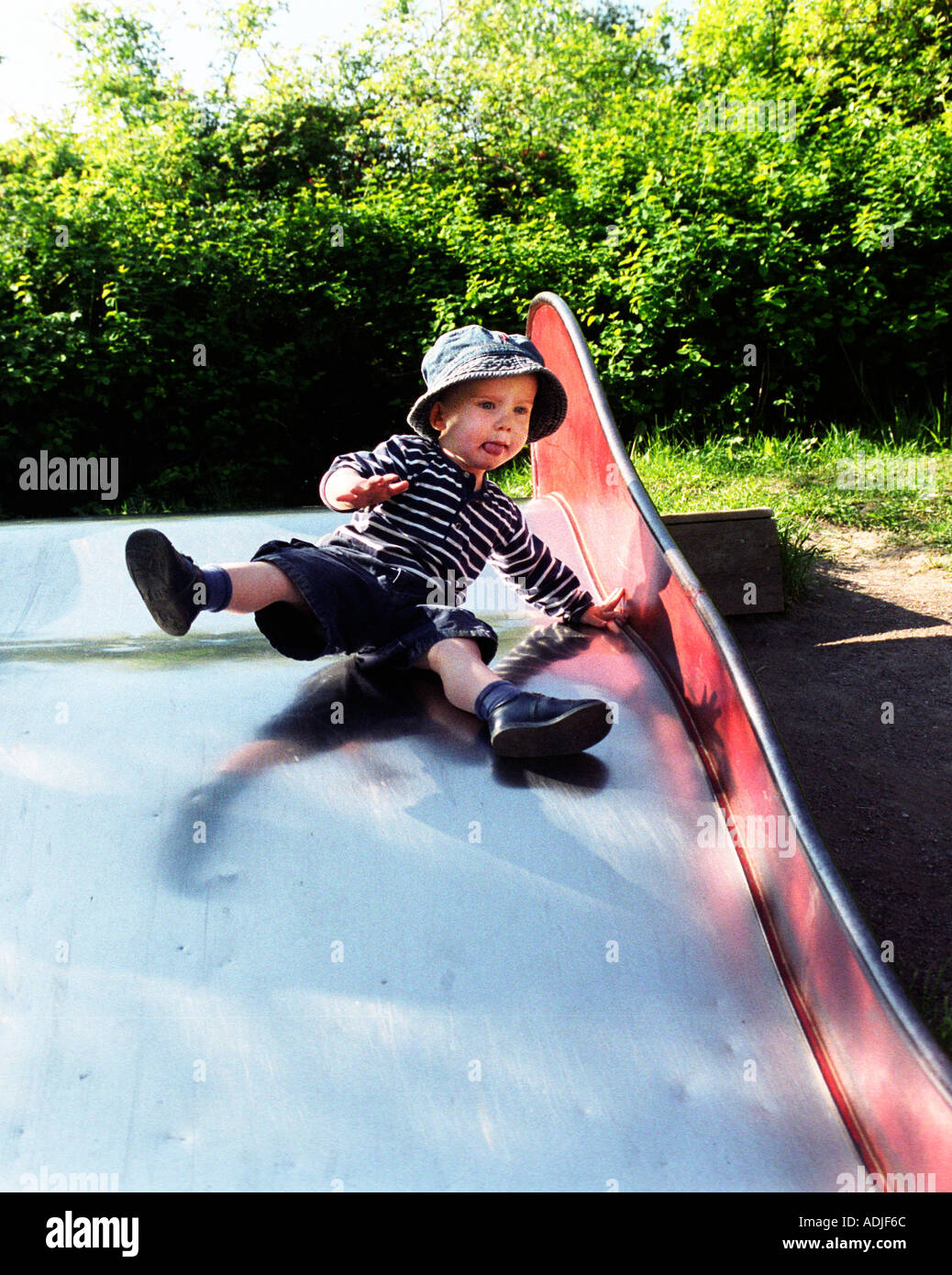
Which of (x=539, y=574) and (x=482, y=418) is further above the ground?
(x=482, y=418)

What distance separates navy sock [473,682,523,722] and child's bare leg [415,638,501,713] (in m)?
0.02

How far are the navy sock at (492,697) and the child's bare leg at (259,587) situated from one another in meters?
0.49

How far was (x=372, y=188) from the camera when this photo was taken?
802cm

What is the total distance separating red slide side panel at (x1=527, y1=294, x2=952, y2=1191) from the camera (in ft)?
4.08

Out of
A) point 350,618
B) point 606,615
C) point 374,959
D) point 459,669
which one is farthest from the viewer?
point 606,615

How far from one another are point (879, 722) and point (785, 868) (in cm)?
191

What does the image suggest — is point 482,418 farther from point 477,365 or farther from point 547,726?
point 547,726

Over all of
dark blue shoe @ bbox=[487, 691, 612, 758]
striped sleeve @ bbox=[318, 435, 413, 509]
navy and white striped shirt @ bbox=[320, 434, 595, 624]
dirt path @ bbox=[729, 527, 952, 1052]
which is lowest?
dirt path @ bbox=[729, 527, 952, 1052]

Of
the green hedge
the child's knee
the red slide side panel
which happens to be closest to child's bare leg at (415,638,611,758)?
the child's knee

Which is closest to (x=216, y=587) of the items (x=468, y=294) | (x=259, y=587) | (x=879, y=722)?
(x=259, y=587)

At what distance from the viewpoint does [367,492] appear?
2268 mm

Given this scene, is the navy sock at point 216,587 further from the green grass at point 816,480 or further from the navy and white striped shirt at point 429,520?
the green grass at point 816,480

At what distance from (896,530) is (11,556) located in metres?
3.68

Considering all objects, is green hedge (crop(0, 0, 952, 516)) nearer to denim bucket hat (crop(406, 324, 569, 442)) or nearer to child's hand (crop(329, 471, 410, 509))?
denim bucket hat (crop(406, 324, 569, 442))
